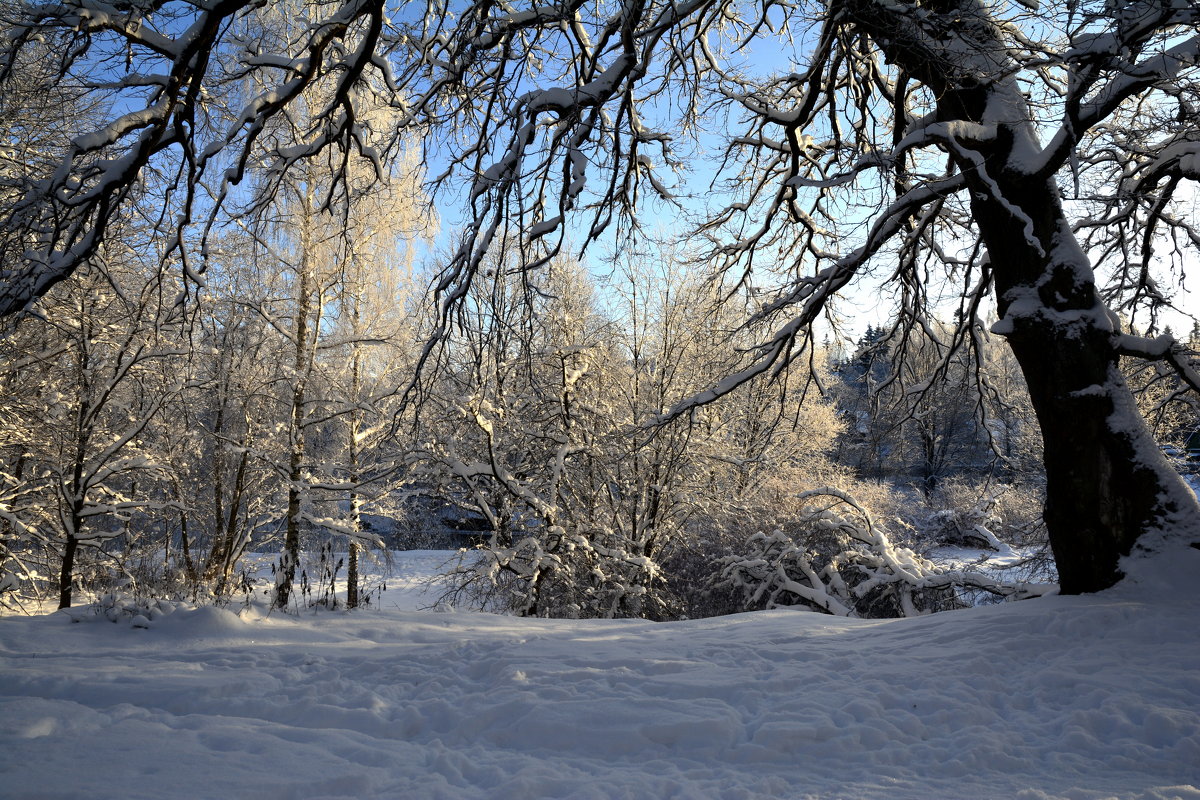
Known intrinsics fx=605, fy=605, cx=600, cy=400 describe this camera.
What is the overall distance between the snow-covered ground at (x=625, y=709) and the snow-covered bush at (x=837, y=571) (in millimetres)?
4783

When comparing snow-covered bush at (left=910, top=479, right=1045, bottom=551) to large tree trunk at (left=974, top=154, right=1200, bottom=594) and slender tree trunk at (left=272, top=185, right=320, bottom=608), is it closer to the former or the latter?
large tree trunk at (left=974, top=154, right=1200, bottom=594)

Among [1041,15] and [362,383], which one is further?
[362,383]

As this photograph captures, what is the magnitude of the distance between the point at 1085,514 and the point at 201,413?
647 inches

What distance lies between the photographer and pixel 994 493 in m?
17.8

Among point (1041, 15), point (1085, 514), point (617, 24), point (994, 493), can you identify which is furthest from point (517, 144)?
point (994, 493)

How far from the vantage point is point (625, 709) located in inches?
126

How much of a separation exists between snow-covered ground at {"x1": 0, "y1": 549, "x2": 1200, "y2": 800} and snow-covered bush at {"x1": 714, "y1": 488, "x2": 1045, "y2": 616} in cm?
478

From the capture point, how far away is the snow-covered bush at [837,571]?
361 inches

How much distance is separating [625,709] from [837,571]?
789cm

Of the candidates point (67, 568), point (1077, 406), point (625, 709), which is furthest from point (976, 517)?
point (67, 568)

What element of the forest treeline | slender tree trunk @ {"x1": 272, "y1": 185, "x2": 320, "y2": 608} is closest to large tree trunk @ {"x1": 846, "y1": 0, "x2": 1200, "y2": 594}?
the forest treeline

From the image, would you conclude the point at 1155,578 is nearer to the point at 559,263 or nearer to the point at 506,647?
the point at 506,647

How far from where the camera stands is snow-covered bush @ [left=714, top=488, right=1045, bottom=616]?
916cm

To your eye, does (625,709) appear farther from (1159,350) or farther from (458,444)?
(458,444)
